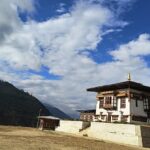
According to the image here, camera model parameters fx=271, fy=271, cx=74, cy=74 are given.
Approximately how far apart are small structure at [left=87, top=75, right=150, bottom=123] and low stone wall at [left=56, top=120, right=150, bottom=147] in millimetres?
6754

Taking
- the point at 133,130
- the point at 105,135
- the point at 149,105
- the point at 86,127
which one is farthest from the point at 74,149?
the point at 149,105

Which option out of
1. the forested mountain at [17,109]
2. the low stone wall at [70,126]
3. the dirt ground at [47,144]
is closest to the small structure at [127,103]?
the low stone wall at [70,126]

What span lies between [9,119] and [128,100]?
12009cm

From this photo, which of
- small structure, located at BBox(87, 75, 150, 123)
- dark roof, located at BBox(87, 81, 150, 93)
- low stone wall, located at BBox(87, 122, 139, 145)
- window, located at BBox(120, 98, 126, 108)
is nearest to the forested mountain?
dark roof, located at BBox(87, 81, 150, 93)

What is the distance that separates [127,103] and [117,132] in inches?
462

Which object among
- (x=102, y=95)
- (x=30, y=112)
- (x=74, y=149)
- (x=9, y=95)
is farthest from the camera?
(x=9, y=95)

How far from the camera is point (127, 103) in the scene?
53.4m

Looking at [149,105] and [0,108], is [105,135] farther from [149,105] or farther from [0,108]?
[0,108]

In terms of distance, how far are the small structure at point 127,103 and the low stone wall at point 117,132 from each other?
675 centimetres

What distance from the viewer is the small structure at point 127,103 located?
2094 inches

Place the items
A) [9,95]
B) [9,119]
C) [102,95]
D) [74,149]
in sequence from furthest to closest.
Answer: [9,95]
[9,119]
[102,95]
[74,149]

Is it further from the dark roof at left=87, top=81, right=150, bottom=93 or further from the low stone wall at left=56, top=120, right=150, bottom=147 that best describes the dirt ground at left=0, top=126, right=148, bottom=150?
the dark roof at left=87, top=81, right=150, bottom=93

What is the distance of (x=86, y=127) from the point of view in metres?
54.6

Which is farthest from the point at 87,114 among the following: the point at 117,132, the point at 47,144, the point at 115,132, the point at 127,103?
the point at 47,144
